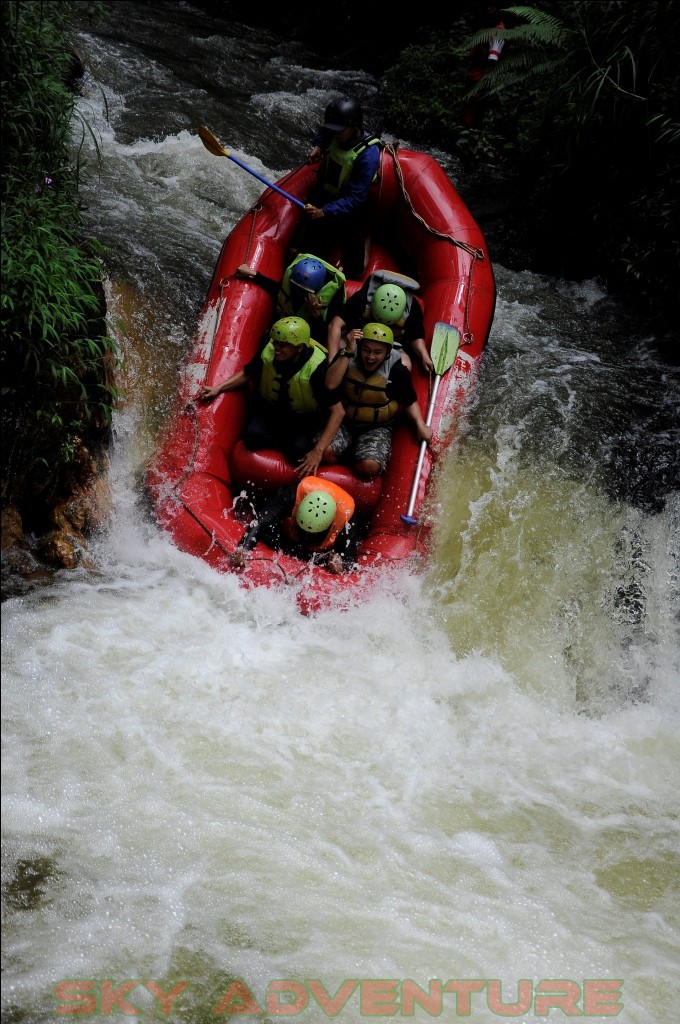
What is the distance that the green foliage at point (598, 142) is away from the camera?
5.85 metres

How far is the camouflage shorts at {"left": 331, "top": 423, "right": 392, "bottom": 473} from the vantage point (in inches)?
164

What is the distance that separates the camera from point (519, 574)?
4.29 meters

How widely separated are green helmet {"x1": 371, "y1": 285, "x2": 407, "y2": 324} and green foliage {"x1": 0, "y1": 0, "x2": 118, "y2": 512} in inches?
51.9

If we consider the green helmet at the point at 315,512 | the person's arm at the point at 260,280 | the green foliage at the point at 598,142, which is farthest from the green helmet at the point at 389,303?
the green foliage at the point at 598,142

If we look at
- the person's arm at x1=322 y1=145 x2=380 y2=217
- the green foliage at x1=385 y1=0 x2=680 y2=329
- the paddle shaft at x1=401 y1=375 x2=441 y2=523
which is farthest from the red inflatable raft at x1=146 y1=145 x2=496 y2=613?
the green foliage at x1=385 y1=0 x2=680 y2=329

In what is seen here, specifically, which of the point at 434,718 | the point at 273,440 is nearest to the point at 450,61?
the point at 273,440

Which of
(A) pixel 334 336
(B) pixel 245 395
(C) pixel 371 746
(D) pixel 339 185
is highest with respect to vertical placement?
(D) pixel 339 185

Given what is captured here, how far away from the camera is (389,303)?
439cm

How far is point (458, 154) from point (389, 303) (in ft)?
14.4

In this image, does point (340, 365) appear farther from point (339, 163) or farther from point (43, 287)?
point (339, 163)

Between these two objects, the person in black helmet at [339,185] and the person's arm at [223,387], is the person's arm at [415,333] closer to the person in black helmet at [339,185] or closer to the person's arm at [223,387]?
the person in black helmet at [339,185]

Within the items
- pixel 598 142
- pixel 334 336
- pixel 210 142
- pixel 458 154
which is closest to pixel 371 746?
pixel 334 336

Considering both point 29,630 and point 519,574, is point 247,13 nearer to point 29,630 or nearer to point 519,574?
point 519,574

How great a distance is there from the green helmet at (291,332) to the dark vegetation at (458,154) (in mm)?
787
